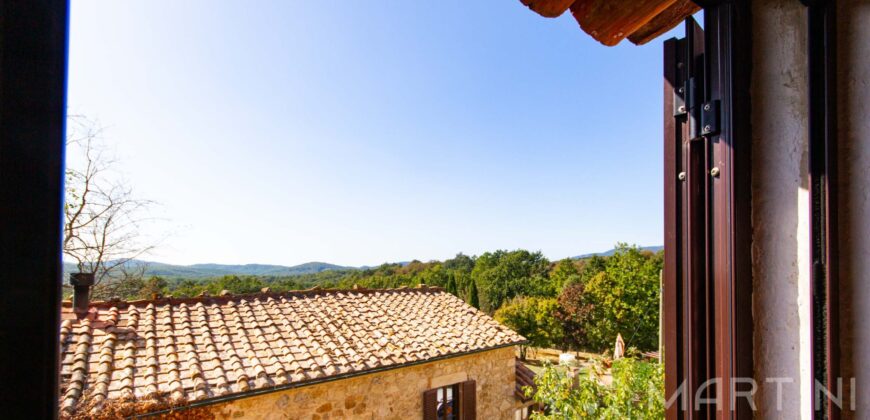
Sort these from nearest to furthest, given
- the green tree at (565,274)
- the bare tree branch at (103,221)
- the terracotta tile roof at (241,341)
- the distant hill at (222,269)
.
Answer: the terracotta tile roof at (241,341), the bare tree branch at (103,221), the distant hill at (222,269), the green tree at (565,274)

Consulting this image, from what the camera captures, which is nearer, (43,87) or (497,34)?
(43,87)

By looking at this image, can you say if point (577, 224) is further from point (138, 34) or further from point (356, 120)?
point (138, 34)

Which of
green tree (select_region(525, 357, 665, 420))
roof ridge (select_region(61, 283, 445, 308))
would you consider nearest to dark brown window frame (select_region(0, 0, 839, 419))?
green tree (select_region(525, 357, 665, 420))

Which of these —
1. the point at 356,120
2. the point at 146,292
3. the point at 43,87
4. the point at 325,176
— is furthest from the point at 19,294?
the point at 325,176

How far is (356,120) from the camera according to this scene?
8.77 m

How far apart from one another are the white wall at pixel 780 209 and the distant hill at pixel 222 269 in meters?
0.98

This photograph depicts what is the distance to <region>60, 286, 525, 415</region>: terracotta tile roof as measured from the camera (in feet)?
11.1

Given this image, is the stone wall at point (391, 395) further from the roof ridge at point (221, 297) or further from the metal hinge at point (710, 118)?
the metal hinge at point (710, 118)

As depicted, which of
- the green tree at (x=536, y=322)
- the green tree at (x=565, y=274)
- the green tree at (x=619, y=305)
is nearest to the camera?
the green tree at (x=619, y=305)

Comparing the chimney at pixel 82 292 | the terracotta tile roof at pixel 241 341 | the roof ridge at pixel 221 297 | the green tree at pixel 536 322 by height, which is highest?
the chimney at pixel 82 292

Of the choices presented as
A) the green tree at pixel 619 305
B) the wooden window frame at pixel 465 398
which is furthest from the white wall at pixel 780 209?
the green tree at pixel 619 305

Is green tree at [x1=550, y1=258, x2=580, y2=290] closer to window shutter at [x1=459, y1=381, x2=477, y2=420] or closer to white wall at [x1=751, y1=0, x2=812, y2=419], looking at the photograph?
window shutter at [x1=459, y1=381, x2=477, y2=420]

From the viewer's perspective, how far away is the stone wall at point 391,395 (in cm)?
369

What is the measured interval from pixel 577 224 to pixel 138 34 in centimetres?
1397
